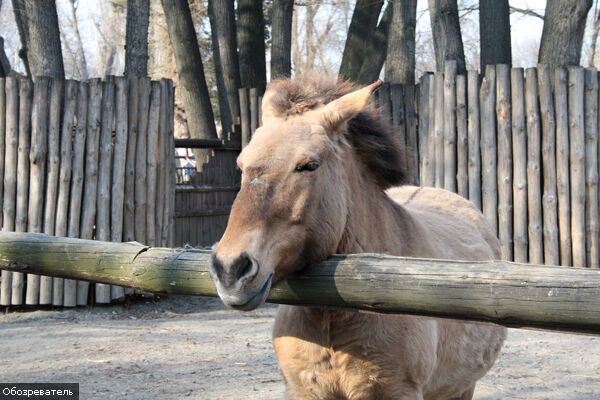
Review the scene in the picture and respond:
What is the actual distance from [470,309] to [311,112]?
4.41ft

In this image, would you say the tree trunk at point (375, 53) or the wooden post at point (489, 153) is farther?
the tree trunk at point (375, 53)

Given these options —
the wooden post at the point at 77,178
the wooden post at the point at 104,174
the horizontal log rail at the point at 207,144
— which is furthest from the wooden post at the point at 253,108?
the wooden post at the point at 77,178

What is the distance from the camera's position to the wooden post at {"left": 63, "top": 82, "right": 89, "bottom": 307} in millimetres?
9070

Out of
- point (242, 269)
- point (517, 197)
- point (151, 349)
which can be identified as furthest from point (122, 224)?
point (242, 269)

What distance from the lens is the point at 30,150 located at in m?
9.05

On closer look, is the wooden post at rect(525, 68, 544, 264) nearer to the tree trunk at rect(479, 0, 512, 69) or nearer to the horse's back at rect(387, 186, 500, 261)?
the tree trunk at rect(479, 0, 512, 69)

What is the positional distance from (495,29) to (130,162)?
6593 mm

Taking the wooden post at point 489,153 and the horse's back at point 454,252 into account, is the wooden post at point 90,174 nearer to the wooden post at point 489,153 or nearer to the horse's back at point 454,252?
the horse's back at point 454,252

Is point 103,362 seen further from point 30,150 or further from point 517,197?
point 517,197

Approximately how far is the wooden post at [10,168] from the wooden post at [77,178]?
2.11 ft

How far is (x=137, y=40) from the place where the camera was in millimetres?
11391

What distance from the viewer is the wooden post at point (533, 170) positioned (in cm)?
958

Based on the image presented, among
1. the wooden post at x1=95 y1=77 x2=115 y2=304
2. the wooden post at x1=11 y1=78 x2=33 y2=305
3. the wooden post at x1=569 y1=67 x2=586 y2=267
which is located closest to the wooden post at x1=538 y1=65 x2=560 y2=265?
the wooden post at x1=569 y1=67 x2=586 y2=267

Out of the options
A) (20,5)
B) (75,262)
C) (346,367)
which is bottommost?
(346,367)
